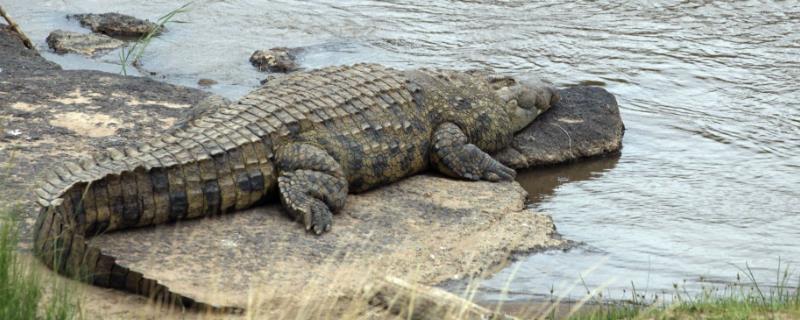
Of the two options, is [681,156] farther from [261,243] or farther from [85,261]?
[85,261]

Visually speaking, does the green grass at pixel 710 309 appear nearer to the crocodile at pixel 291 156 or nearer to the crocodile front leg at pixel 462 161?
the crocodile at pixel 291 156

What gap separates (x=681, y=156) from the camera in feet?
29.0

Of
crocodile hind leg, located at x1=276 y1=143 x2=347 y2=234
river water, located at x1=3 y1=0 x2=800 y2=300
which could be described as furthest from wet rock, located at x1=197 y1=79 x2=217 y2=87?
crocodile hind leg, located at x1=276 y1=143 x2=347 y2=234

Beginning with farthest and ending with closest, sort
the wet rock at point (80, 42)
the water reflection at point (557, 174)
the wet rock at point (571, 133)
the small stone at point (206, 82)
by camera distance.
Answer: the wet rock at point (80, 42)
the small stone at point (206, 82)
the wet rock at point (571, 133)
the water reflection at point (557, 174)

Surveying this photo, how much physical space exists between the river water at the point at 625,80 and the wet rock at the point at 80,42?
205 mm

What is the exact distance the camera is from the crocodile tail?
5230 millimetres

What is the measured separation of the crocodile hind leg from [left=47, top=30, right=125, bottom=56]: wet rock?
4.83 metres

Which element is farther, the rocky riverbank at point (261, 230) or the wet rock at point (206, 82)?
the wet rock at point (206, 82)

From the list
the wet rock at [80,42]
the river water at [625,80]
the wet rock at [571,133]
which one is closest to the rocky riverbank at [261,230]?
the wet rock at [571,133]

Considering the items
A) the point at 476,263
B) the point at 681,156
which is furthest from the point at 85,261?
the point at 681,156

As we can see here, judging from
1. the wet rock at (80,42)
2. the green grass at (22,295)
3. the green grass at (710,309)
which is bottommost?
the wet rock at (80,42)

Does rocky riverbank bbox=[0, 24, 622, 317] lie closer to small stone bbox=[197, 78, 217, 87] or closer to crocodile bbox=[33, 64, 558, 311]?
crocodile bbox=[33, 64, 558, 311]

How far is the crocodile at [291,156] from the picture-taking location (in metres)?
5.55

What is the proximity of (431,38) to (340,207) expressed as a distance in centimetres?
563
